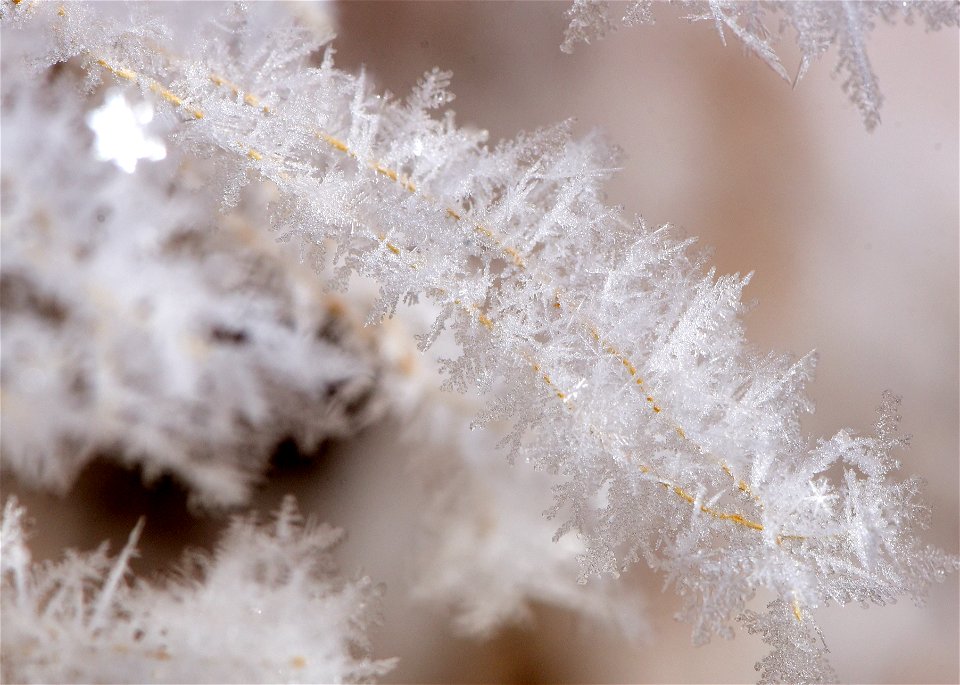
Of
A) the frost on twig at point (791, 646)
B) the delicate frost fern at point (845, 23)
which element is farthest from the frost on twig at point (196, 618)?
the delicate frost fern at point (845, 23)

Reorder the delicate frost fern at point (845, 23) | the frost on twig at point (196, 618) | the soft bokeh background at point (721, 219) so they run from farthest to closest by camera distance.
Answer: the soft bokeh background at point (721, 219) → the frost on twig at point (196, 618) → the delicate frost fern at point (845, 23)

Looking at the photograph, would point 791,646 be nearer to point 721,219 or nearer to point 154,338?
point 721,219

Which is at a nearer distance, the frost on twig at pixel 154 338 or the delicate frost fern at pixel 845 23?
the delicate frost fern at pixel 845 23

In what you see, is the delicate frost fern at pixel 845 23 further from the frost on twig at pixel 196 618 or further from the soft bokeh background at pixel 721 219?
the frost on twig at pixel 196 618

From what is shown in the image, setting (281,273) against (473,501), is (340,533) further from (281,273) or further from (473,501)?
(281,273)

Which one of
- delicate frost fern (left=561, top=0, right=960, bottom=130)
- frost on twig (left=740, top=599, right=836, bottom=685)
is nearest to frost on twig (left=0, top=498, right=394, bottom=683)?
frost on twig (left=740, top=599, right=836, bottom=685)

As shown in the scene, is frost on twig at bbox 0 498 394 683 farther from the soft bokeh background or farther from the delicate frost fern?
the delicate frost fern
